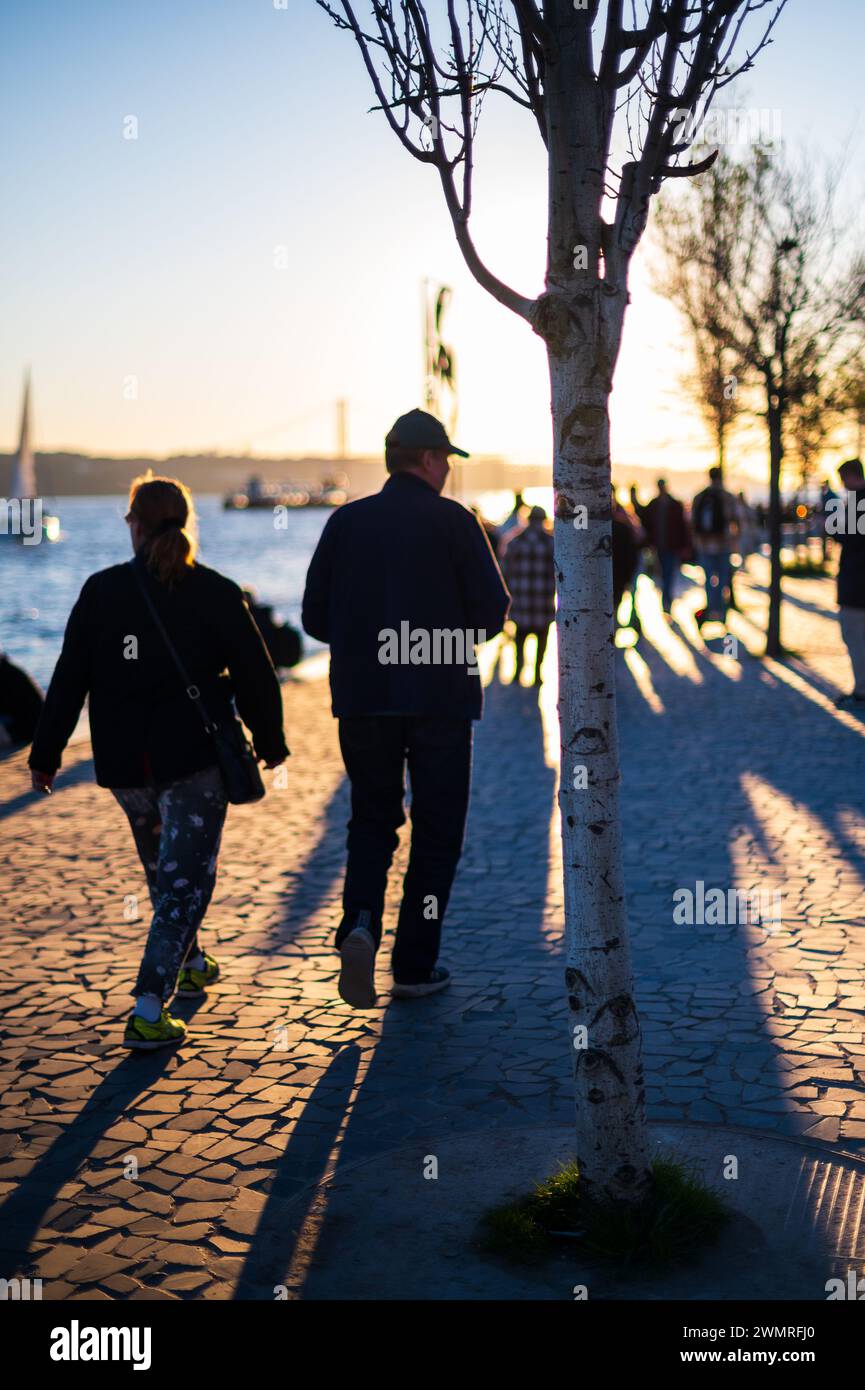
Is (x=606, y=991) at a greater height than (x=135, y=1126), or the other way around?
(x=606, y=991)

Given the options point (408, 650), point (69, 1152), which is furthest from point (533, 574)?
point (69, 1152)

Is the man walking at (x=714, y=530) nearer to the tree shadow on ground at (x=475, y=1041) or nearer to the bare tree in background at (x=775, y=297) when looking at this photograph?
the bare tree in background at (x=775, y=297)

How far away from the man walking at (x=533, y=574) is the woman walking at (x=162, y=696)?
9122 mm

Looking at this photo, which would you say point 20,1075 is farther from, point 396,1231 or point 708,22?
point 708,22

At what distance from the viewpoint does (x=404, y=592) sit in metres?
4.88

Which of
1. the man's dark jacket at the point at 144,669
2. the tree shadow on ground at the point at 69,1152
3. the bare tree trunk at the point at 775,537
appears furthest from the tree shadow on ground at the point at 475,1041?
the bare tree trunk at the point at 775,537

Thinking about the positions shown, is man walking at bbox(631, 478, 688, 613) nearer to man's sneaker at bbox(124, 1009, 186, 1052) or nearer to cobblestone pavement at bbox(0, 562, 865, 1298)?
cobblestone pavement at bbox(0, 562, 865, 1298)

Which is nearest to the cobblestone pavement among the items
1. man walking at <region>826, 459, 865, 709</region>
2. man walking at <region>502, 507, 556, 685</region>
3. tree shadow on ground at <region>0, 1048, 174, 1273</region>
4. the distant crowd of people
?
tree shadow on ground at <region>0, 1048, 174, 1273</region>

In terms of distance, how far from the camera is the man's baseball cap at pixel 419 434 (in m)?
5.02

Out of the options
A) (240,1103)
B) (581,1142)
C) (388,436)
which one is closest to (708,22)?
(388,436)

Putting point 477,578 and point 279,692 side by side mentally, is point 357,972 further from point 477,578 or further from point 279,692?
point 477,578

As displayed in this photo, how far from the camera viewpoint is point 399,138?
355cm

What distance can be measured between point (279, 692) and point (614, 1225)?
2233 mm
